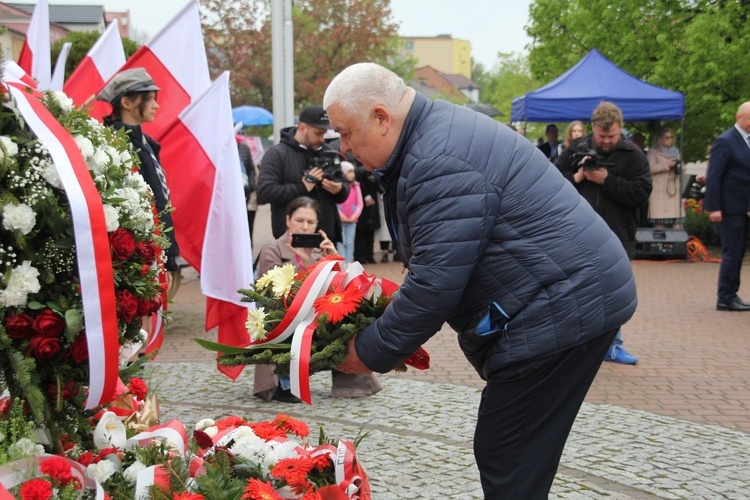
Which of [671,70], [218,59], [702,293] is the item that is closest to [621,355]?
[702,293]

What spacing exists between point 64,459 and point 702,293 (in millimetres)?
9937

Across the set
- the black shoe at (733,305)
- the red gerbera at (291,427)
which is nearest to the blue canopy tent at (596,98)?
the black shoe at (733,305)

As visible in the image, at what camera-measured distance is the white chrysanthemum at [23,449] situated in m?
3.28

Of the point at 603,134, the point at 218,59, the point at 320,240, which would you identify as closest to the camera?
the point at 320,240

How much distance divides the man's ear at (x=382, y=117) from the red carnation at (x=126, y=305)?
1.15 m

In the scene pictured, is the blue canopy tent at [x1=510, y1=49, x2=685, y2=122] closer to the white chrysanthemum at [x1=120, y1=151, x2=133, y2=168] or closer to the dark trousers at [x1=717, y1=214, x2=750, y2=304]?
the dark trousers at [x1=717, y1=214, x2=750, y2=304]

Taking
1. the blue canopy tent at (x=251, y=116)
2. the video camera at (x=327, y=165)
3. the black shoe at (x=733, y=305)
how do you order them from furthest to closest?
the blue canopy tent at (x=251, y=116) → the black shoe at (x=733, y=305) → the video camera at (x=327, y=165)

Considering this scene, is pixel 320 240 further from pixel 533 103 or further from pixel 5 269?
pixel 533 103

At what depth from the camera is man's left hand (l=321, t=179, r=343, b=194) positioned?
7.91 m

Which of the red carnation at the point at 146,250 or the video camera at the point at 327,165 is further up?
the video camera at the point at 327,165

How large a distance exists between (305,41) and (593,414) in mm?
30265

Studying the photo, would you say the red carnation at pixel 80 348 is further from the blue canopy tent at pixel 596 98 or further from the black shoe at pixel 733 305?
the blue canopy tent at pixel 596 98

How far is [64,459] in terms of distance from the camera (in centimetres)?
344

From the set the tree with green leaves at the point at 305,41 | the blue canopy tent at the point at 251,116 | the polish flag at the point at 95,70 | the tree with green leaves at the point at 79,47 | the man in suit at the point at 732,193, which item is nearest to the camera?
the polish flag at the point at 95,70
